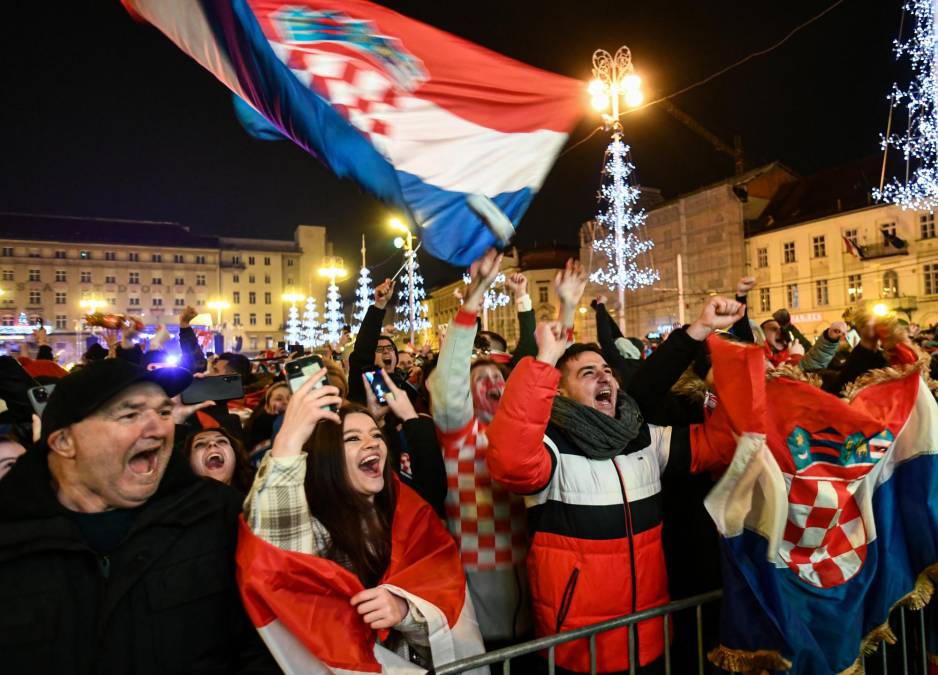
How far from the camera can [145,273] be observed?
88.3 m

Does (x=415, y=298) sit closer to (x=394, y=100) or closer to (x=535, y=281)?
(x=394, y=100)

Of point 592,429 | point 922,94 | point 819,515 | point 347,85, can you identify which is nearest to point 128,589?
point 592,429

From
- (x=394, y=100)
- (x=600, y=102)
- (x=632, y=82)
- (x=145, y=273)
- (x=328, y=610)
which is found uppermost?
(x=145, y=273)

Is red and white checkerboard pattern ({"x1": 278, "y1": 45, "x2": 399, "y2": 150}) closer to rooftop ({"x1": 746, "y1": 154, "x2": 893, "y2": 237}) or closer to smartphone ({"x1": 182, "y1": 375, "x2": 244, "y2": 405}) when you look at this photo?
smartphone ({"x1": 182, "y1": 375, "x2": 244, "y2": 405})

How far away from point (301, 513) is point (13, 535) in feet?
2.97

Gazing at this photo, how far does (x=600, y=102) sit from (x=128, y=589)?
1311 centimetres

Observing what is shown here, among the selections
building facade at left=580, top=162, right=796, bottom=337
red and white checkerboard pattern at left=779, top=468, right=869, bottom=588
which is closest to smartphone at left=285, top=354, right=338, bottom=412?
red and white checkerboard pattern at left=779, top=468, right=869, bottom=588

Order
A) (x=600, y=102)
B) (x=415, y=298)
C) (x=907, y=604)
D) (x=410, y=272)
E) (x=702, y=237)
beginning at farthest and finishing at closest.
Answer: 1. (x=702, y=237)
2. (x=415, y=298)
3. (x=410, y=272)
4. (x=600, y=102)
5. (x=907, y=604)

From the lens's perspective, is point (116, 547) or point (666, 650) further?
point (666, 650)

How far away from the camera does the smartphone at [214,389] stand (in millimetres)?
2629

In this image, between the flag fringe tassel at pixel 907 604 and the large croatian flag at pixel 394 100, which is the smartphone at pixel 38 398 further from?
the flag fringe tassel at pixel 907 604

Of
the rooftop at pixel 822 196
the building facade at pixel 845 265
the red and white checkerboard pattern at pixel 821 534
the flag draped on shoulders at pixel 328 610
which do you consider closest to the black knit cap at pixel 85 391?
the flag draped on shoulders at pixel 328 610

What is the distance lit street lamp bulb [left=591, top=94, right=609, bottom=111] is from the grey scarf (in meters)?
10.9

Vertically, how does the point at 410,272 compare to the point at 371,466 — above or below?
above
